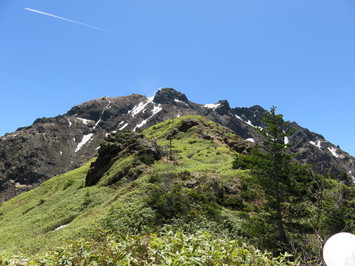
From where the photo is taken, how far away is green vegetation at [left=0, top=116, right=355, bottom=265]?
4020 millimetres

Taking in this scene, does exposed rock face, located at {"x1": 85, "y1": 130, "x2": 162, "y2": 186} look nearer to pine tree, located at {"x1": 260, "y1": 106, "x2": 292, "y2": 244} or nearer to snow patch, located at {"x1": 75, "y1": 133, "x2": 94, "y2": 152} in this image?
pine tree, located at {"x1": 260, "y1": 106, "x2": 292, "y2": 244}

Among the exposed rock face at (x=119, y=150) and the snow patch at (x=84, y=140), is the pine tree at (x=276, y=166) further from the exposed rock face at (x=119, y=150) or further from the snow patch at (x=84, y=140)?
the snow patch at (x=84, y=140)

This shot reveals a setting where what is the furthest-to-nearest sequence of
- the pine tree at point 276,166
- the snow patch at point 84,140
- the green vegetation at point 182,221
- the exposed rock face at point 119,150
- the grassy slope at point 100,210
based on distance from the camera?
the snow patch at point 84,140 → the exposed rock face at point 119,150 → the grassy slope at point 100,210 → the pine tree at point 276,166 → the green vegetation at point 182,221

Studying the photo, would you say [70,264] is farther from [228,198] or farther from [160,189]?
[228,198]

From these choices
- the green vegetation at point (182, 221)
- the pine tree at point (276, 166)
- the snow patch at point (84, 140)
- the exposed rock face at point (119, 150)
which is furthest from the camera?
the snow patch at point (84, 140)

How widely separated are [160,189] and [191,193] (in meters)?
2.47

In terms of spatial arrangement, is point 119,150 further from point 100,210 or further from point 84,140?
point 84,140

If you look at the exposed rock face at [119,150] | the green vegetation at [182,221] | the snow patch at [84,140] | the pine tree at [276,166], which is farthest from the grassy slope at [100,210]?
the snow patch at [84,140]

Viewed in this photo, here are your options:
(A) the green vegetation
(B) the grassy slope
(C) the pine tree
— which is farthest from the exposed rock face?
(C) the pine tree

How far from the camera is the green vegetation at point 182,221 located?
A: 158 inches

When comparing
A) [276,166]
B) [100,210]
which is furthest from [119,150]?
[276,166]

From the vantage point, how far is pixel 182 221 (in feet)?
45.6

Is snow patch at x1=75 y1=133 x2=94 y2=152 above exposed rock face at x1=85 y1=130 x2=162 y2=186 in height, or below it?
above

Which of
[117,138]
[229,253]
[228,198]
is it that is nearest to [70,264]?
[229,253]
